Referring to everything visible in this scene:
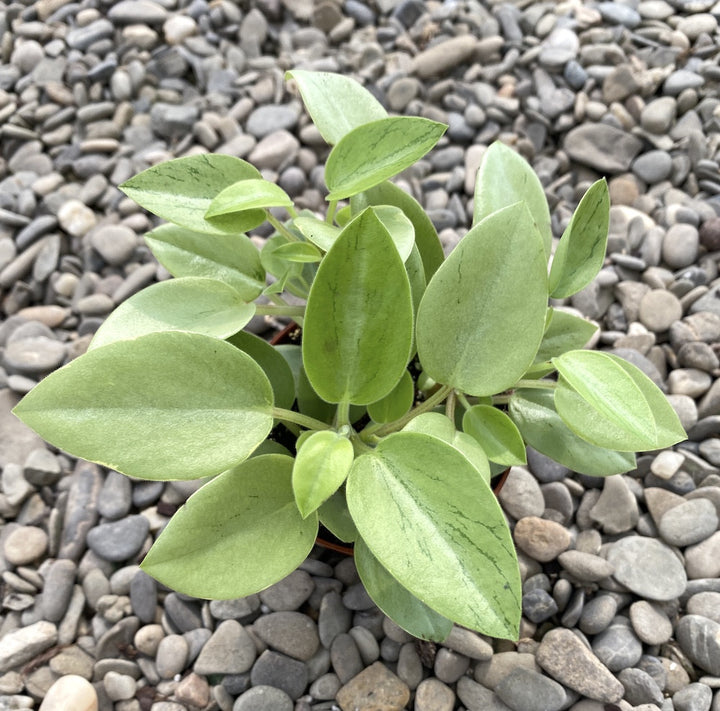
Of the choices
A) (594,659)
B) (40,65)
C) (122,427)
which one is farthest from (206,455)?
(40,65)

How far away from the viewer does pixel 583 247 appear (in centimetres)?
72

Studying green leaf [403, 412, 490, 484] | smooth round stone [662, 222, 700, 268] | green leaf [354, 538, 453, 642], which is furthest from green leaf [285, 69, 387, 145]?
smooth round stone [662, 222, 700, 268]

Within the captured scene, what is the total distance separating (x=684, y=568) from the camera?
3.17ft

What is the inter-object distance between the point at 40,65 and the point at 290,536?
139cm

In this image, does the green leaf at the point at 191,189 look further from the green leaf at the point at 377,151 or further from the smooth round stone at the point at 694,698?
the smooth round stone at the point at 694,698

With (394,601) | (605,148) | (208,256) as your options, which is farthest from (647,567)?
(605,148)

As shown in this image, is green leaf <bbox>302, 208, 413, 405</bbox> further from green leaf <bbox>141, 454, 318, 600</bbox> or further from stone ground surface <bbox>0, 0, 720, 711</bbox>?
stone ground surface <bbox>0, 0, 720, 711</bbox>

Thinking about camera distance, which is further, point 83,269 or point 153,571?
point 83,269

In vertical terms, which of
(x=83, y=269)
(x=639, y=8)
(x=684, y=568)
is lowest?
(x=684, y=568)

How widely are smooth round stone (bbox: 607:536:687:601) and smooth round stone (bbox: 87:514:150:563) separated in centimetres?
69

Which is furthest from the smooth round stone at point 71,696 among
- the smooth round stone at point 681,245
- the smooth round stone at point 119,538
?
the smooth round stone at point 681,245

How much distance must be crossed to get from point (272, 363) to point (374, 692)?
455 mm

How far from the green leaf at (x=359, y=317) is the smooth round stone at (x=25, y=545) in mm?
624

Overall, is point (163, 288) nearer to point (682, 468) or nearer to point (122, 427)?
point (122, 427)
